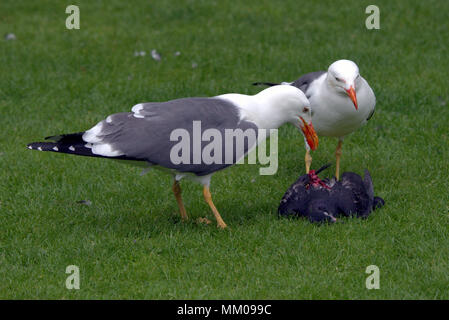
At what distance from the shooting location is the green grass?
16.4 feet

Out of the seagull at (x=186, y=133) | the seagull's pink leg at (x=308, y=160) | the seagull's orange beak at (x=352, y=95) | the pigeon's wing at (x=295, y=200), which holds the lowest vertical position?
the pigeon's wing at (x=295, y=200)

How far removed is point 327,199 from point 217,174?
153 cm

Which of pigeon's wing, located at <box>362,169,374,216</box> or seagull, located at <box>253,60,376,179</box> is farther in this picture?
seagull, located at <box>253,60,376,179</box>

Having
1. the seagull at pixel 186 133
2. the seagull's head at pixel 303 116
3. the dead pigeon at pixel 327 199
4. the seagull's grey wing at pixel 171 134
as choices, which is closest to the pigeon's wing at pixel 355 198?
the dead pigeon at pixel 327 199

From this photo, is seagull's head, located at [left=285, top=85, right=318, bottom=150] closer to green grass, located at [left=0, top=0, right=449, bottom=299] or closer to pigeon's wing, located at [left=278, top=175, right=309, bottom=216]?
pigeon's wing, located at [left=278, top=175, right=309, bottom=216]

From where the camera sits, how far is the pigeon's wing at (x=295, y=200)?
5914mm

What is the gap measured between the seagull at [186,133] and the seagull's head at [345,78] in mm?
528

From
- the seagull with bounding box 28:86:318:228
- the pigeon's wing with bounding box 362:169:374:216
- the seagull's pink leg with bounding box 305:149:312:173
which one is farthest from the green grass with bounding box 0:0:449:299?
the seagull with bounding box 28:86:318:228

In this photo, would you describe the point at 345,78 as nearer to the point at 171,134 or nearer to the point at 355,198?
the point at 355,198

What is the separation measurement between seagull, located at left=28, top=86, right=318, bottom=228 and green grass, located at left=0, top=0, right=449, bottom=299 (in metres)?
0.63

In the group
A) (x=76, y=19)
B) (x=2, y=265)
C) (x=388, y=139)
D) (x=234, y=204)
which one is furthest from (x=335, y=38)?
(x=2, y=265)

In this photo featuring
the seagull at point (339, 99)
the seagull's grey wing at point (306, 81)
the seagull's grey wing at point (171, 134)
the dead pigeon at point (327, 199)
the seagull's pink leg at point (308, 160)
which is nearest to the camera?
the seagull's grey wing at point (171, 134)

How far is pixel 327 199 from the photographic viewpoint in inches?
231

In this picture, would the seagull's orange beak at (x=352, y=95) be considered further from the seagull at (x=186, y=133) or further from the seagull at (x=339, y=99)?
the seagull at (x=186, y=133)
